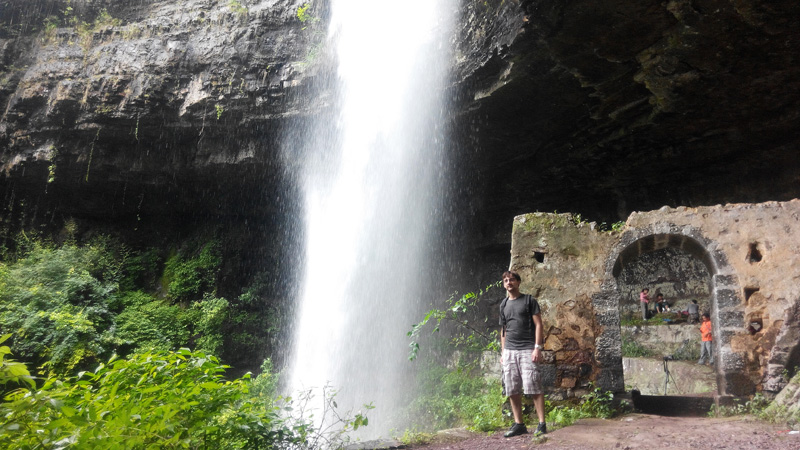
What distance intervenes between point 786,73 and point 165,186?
44.4ft

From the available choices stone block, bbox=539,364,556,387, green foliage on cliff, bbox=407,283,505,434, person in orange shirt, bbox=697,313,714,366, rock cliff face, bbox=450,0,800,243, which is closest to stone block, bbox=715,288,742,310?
stone block, bbox=539,364,556,387

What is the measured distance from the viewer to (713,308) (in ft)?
18.7

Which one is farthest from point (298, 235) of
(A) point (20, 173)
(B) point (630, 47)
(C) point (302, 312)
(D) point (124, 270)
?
(B) point (630, 47)

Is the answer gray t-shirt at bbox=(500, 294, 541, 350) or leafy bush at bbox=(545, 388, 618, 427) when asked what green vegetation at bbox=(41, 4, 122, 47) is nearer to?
gray t-shirt at bbox=(500, 294, 541, 350)

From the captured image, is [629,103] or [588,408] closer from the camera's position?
[588,408]

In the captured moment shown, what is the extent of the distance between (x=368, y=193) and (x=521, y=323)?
6920 mm

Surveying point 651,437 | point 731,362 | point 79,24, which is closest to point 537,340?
point 651,437

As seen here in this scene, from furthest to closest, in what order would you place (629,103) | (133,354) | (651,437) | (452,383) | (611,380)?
1. (452,383)
2. (629,103)
3. (611,380)
4. (651,437)
5. (133,354)

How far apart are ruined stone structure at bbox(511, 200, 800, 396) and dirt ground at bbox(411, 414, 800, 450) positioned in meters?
0.71

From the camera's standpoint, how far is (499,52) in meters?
7.75

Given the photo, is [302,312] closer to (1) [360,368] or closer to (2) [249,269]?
(1) [360,368]

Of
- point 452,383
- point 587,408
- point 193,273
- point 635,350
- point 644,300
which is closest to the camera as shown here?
point 587,408

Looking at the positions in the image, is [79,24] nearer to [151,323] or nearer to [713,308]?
[151,323]

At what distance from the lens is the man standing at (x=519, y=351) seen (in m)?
4.25
